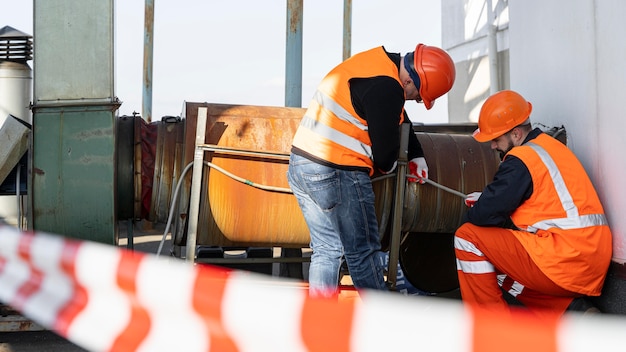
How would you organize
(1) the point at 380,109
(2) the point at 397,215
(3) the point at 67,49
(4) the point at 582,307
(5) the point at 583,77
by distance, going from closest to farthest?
(1) the point at 380,109, (4) the point at 582,307, (5) the point at 583,77, (2) the point at 397,215, (3) the point at 67,49

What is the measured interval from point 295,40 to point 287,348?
800cm

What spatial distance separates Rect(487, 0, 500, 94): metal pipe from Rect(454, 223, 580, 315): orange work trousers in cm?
721

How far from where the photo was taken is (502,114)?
4.05m

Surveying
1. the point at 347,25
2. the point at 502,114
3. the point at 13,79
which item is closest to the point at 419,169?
the point at 502,114

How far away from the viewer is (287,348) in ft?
6.30

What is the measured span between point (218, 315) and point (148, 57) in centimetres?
1140

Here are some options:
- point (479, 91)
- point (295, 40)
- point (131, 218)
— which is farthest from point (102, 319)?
point (479, 91)

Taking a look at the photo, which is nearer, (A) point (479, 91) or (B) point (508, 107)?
(B) point (508, 107)

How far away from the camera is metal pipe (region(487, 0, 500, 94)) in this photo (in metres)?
10.8

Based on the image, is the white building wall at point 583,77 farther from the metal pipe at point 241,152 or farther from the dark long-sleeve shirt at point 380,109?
the metal pipe at point 241,152

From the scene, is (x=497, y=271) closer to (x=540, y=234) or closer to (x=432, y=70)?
(x=540, y=234)

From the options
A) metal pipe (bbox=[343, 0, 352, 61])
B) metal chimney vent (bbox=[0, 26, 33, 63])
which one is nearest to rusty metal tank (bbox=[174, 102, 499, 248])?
metal chimney vent (bbox=[0, 26, 33, 63])

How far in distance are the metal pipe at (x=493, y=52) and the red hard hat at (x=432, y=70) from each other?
717 centimetres

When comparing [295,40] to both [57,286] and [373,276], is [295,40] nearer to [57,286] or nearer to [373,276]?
[373,276]
